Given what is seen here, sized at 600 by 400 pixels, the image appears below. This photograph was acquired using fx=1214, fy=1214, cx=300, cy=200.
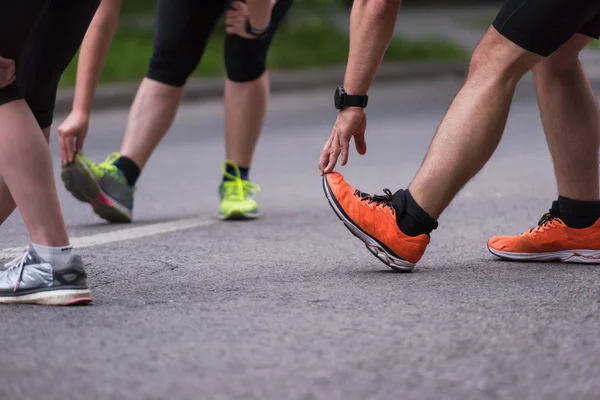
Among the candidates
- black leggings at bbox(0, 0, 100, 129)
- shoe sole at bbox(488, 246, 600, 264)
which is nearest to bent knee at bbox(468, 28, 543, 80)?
shoe sole at bbox(488, 246, 600, 264)

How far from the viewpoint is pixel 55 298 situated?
9.86 feet

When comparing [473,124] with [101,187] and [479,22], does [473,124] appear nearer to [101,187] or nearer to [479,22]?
[101,187]

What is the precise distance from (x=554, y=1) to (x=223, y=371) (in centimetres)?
150

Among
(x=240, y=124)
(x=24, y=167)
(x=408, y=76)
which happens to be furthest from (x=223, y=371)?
(x=408, y=76)

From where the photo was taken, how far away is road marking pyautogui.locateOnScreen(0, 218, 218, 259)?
413 centimetres

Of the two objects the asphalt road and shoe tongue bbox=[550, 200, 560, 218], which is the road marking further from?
shoe tongue bbox=[550, 200, 560, 218]

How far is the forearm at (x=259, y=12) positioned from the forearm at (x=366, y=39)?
1.19m

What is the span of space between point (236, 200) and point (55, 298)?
2044mm

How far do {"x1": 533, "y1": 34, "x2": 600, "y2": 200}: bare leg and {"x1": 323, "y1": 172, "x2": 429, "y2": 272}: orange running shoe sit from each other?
0.59 meters

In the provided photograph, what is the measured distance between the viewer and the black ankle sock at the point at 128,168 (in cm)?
494

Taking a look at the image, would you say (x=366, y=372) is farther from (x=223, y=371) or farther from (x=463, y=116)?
(x=463, y=116)

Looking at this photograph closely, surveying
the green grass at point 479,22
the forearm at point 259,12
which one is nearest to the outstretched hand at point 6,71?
the forearm at point 259,12

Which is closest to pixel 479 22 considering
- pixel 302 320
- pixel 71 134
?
pixel 71 134

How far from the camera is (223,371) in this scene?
2.38 m
